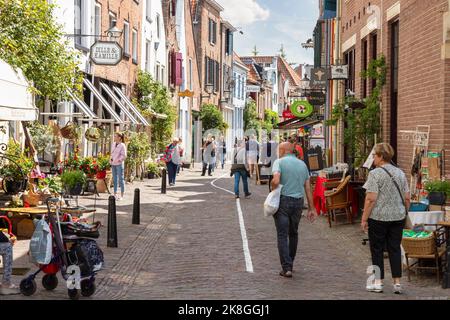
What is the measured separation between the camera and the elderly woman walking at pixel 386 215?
A: 29.7ft

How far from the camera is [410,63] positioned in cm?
1439

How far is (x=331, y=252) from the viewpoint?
1255 cm

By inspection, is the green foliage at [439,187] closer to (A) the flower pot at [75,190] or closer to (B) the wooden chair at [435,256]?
(B) the wooden chair at [435,256]

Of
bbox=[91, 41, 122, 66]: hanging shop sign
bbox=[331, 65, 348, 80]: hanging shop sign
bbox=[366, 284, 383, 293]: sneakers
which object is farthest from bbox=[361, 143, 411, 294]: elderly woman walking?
bbox=[91, 41, 122, 66]: hanging shop sign

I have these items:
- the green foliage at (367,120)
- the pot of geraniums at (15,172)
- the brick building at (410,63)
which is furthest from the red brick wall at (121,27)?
the pot of geraniums at (15,172)

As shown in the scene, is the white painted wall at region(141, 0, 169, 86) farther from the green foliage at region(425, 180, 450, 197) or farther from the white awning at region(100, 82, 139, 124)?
the green foliage at region(425, 180, 450, 197)

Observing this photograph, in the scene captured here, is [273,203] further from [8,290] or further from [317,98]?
[317,98]

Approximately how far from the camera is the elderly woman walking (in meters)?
9.05

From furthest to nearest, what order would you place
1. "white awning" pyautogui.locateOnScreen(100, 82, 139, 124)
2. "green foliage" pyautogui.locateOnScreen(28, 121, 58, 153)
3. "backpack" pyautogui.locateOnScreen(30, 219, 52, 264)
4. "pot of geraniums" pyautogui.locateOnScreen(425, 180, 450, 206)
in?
"white awning" pyautogui.locateOnScreen(100, 82, 139, 124), "green foliage" pyautogui.locateOnScreen(28, 121, 58, 153), "pot of geraniums" pyautogui.locateOnScreen(425, 180, 450, 206), "backpack" pyautogui.locateOnScreen(30, 219, 52, 264)

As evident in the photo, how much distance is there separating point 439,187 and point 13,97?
587 cm

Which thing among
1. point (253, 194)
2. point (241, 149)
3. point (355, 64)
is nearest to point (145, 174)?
point (253, 194)

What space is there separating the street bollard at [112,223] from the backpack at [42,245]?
141 inches

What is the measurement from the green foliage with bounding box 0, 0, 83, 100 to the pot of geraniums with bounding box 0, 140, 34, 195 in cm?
144

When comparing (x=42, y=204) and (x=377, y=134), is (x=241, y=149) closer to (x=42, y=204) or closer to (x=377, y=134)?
(x=377, y=134)
